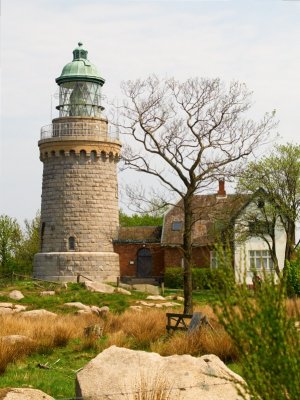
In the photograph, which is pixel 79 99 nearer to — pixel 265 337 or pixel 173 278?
pixel 173 278

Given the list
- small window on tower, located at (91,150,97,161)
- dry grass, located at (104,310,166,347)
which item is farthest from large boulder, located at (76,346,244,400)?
small window on tower, located at (91,150,97,161)

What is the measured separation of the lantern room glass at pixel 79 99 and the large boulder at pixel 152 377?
34592mm

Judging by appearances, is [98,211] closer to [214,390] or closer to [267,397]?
[214,390]

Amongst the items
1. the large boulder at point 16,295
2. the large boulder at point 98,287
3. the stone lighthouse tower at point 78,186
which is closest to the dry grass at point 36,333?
the large boulder at point 16,295

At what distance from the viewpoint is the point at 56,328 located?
1606 cm

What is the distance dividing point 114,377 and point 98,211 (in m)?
33.2

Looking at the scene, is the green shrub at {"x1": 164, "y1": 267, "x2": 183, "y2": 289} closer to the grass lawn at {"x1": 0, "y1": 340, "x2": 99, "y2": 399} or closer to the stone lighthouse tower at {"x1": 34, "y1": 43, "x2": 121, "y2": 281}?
the stone lighthouse tower at {"x1": 34, "y1": 43, "x2": 121, "y2": 281}

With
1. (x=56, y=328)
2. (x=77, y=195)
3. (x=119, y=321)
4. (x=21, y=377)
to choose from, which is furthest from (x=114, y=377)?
(x=77, y=195)

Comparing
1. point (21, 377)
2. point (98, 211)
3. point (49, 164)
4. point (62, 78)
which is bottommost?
point (21, 377)

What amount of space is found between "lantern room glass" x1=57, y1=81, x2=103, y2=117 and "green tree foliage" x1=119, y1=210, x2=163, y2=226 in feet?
82.4

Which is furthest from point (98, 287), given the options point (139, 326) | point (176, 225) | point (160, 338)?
point (160, 338)

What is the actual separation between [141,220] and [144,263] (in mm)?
24107

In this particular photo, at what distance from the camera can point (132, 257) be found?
45375 millimetres

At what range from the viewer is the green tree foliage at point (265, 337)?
4926 mm
